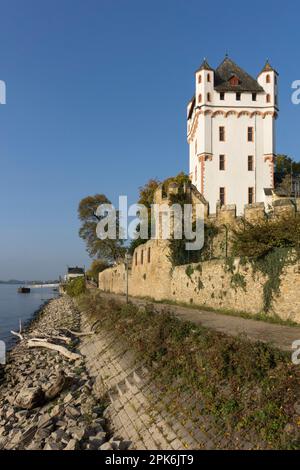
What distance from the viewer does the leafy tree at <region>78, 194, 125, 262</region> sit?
54.6m

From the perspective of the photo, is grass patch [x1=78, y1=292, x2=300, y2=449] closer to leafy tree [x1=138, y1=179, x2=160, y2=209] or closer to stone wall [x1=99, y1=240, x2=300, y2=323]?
stone wall [x1=99, y1=240, x2=300, y2=323]

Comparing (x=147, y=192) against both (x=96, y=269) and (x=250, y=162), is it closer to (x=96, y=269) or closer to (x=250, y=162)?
(x=250, y=162)

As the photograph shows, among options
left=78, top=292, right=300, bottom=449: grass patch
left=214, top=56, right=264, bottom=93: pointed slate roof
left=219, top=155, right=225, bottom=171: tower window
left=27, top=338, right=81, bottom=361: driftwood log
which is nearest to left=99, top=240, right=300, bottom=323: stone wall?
left=78, top=292, right=300, bottom=449: grass patch

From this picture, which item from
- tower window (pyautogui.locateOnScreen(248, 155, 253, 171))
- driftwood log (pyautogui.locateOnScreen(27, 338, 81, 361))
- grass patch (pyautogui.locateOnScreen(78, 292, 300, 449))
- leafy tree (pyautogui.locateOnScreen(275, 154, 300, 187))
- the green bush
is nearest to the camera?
grass patch (pyautogui.locateOnScreen(78, 292, 300, 449))

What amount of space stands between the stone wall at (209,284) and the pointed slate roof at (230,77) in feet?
65.6

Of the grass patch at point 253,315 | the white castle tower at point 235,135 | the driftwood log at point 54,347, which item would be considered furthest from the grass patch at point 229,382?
the white castle tower at point 235,135

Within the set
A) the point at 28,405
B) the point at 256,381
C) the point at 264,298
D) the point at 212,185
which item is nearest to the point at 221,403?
the point at 256,381

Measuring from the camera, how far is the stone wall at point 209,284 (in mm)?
13648

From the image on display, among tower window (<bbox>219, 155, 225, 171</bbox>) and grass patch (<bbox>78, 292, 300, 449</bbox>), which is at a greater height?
tower window (<bbox>219, 155, 225, 171</bbox>)

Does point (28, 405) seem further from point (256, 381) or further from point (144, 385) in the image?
point (256, 381)

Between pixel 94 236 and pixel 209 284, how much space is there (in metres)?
36.4

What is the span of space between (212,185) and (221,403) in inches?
1329

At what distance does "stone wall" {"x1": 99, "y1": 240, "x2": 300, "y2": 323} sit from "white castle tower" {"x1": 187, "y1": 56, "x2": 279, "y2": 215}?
476 inches

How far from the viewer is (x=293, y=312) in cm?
1321
